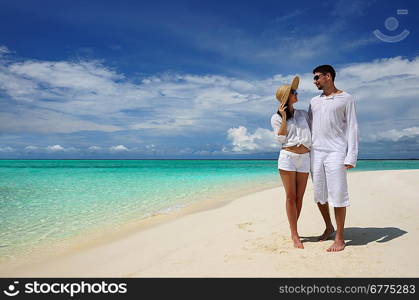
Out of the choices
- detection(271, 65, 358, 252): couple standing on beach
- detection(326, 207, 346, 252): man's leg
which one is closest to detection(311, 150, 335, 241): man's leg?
detection(271, 65, 358, 252): couple standing on beach

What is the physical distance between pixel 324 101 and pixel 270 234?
89.3 inches

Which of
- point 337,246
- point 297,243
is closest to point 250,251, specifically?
point 297,243

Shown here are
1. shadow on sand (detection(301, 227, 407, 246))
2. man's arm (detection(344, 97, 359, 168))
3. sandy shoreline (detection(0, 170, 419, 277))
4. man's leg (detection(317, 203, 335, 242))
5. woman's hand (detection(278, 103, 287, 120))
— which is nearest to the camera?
sandy shoreline (detection(0, 170, 419, 277))

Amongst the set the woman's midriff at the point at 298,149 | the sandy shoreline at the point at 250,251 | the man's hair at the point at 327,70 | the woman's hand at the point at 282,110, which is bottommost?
the sandy shoreline at the point at 250,251

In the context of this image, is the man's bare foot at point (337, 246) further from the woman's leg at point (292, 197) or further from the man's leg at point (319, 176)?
the man's leg at point (319, 176)

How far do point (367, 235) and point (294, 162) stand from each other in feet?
5.54

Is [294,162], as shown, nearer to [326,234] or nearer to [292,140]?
[292,140]

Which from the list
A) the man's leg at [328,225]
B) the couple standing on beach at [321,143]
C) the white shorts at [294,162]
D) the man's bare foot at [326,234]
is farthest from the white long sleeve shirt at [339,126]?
the man's bare foot at [326,234]

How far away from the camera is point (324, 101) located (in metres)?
3.80

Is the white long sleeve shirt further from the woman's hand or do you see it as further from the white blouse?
the woman's hand

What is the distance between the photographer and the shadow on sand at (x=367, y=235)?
3.99 meters

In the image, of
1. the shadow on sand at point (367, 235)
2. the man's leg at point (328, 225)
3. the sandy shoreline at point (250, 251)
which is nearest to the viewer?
the sandy shoreline at point (250, 251)

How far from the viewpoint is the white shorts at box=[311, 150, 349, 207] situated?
12.1 ft

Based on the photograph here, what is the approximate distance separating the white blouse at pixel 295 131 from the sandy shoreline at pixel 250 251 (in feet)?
4.57
